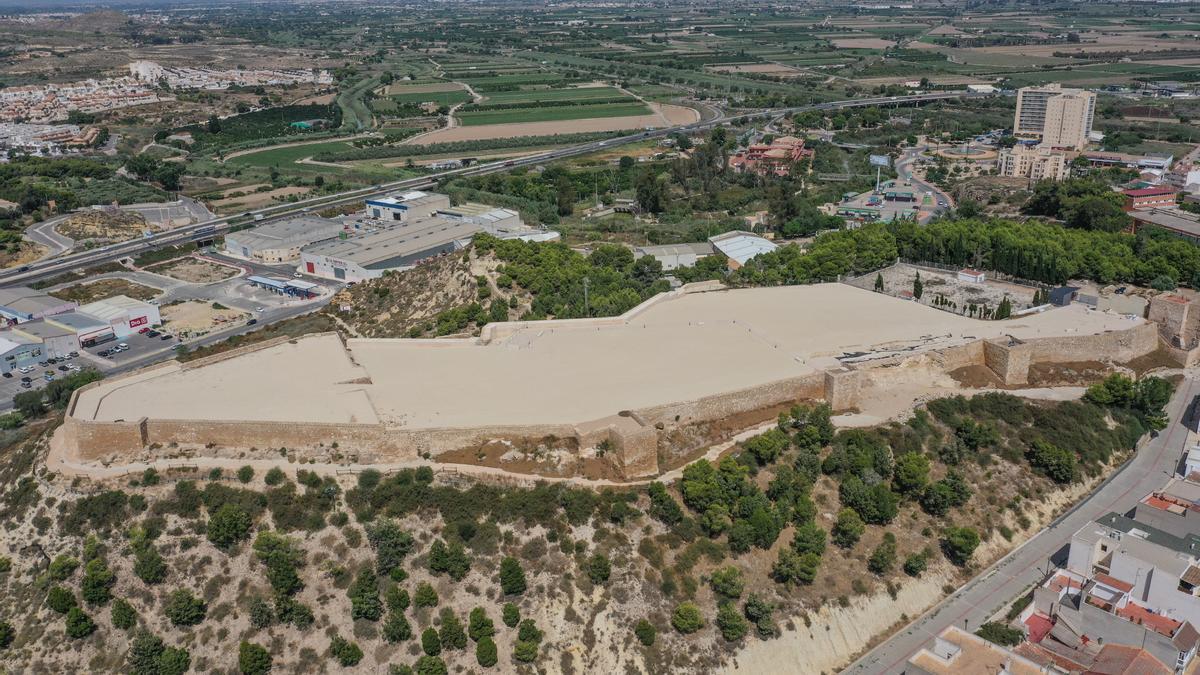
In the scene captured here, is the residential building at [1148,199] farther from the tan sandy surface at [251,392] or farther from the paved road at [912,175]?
the tan sandy surface at [251,392]

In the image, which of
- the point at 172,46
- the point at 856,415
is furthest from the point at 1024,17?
the point at 856,415

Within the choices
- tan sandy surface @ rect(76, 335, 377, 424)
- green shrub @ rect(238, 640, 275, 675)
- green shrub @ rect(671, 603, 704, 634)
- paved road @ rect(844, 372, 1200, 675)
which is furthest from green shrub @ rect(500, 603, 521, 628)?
paved road @ rect(844, 372, 1200, 675)

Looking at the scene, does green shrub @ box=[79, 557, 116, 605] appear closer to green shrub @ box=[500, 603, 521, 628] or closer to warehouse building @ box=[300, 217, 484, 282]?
green shrub @ box=[500, 603, 521, 628]

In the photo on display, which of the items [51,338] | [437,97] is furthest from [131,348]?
[437,97]

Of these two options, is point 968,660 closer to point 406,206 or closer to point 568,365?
point 568,365

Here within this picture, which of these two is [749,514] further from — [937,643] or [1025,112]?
[1025,112]

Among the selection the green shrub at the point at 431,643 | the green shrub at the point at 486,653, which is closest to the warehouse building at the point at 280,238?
the green shrub at the point at 431,643
